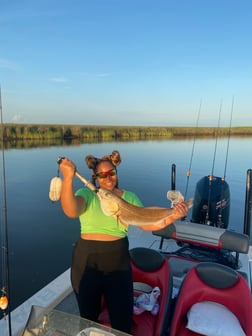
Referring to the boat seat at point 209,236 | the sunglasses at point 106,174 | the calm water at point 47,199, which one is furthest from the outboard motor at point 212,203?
the sunglasses at point 106,174

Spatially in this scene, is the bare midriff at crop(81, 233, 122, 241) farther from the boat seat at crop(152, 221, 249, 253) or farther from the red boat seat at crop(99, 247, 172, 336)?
the boat seat at crop(152, 221, 249, 253)

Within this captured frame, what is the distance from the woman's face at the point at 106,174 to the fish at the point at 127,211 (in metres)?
0.24

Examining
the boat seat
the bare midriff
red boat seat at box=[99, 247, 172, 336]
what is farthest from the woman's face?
the boat seat

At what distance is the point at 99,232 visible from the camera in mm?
2184

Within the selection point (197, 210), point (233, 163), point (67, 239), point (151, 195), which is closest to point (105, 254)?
point (197, 210)

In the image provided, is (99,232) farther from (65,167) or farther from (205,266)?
(205,266)

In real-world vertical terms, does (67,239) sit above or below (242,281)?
below

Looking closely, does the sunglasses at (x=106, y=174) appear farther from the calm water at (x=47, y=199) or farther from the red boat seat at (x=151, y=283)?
the calm water at (x=47, y=199)

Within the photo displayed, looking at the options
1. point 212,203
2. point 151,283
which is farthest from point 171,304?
point 212,203

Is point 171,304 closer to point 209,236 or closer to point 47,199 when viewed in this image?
point 209,236

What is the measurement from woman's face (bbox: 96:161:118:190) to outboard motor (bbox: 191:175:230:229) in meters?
3.39

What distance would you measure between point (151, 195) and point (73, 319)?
Result: 9248mm

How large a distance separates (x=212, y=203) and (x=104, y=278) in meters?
3.48

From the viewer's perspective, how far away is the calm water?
5.79 metres
